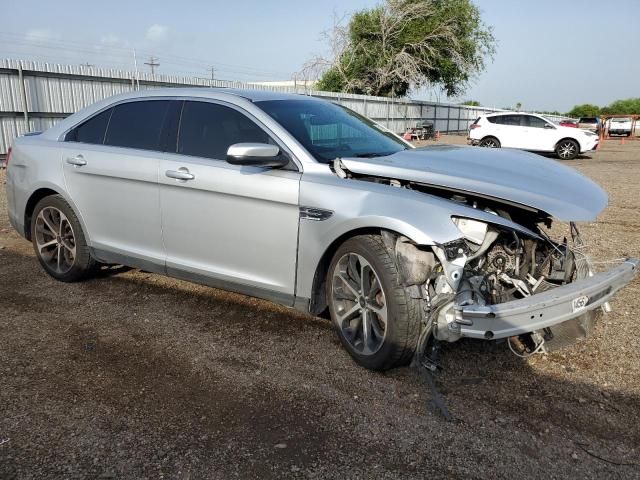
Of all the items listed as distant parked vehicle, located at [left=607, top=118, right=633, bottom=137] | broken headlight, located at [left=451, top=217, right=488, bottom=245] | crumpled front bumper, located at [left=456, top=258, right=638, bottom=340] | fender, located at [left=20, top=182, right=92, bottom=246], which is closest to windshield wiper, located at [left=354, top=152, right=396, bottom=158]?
broken headlight, located at [left=451, top=217, right=488, bottom=245]

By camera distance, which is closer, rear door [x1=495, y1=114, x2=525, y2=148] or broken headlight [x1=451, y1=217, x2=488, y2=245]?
broken headlight [x1=451, y1=217, x2=488, y2=245]

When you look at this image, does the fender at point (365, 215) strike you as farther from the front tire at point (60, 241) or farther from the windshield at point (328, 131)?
the front tire at point (60, 241)

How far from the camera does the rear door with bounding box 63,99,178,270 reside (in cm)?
435

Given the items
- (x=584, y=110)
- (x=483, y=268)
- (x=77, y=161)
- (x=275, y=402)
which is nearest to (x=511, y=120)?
(x=77, y=161)

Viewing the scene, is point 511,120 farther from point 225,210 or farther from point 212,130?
point 225,210

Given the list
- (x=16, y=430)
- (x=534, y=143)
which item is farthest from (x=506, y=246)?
(x=534, y=143)

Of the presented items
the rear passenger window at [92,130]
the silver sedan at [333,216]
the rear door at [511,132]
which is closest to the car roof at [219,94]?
the silver sedan at [333,216]

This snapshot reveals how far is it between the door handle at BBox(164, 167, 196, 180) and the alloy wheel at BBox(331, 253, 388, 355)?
1.34m

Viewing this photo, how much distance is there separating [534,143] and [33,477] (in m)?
20.1

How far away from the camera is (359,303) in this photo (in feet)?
11.4

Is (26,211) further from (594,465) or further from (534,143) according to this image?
(534,143)

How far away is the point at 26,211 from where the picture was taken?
5.21 m

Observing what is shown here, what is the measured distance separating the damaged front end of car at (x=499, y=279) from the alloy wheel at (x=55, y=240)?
119 inches

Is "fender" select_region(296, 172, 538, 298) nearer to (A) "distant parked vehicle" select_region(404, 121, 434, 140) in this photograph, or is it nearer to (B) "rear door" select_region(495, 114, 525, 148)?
(B) "rear door" select_region(495, 114, 525, 148)
